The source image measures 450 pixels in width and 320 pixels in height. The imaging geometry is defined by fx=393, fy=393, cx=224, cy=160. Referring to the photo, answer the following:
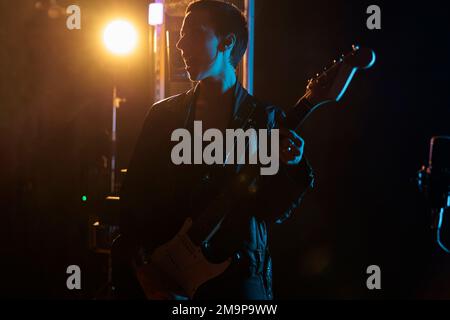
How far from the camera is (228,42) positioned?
1.69 m

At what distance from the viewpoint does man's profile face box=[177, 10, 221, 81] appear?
63.9 inches

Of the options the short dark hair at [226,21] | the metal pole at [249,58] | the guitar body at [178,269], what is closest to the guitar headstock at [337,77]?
the short dark hair at [226,21]

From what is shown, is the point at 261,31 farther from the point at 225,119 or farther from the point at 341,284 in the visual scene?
the point at 341,284

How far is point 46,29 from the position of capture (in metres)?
4.42

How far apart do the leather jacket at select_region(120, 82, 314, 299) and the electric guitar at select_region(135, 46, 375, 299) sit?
44 mm

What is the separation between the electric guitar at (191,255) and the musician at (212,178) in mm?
35

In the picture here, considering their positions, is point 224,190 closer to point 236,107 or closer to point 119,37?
point 236,107

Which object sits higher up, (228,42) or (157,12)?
(157,12)

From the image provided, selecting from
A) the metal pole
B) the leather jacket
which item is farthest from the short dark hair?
the metal pole

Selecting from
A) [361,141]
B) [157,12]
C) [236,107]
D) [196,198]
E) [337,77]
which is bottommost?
[196,198]

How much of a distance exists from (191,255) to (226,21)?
38.7 inches

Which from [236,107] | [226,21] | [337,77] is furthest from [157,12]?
[337,77]

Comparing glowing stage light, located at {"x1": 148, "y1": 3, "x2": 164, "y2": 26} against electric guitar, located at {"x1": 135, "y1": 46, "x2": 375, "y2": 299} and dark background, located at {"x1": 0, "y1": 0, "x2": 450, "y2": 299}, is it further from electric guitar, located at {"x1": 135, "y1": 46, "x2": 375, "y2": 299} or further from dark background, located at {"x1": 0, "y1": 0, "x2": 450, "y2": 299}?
electric guitar, located at {"x1": 135, "y1": 46, "x2": 375, "y2": 299}

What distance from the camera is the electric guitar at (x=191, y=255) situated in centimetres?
145
